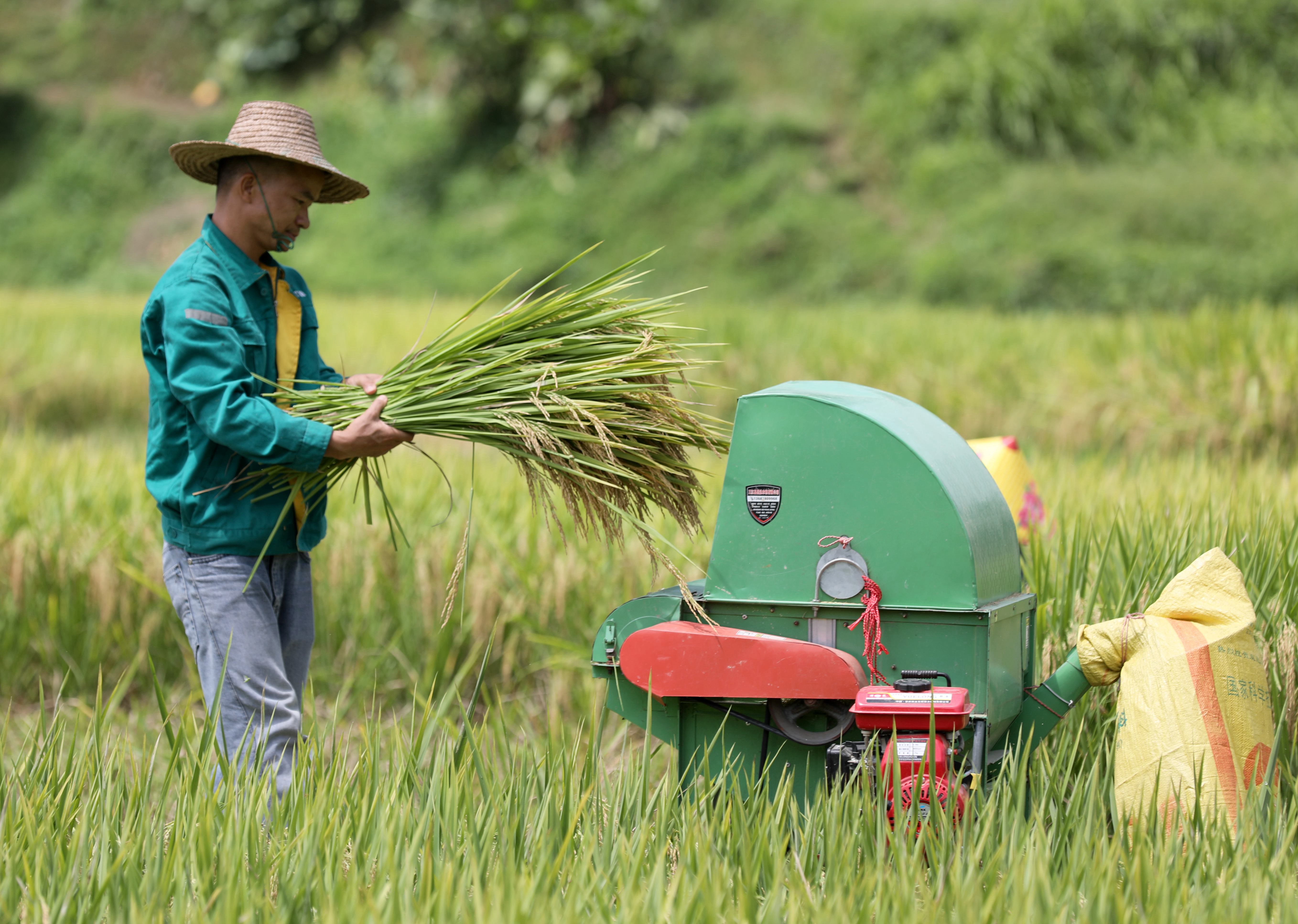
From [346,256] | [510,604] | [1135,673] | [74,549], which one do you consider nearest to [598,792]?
[1135,673]

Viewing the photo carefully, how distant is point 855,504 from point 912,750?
0.44m

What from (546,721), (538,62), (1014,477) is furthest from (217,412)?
(538,62)

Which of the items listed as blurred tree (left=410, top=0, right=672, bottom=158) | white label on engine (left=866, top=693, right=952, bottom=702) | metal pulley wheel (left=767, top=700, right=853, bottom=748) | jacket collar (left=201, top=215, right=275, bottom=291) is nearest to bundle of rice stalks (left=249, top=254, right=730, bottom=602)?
jacket collar (left=201, top=215, right=275, bottom=291)

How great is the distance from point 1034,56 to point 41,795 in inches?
562

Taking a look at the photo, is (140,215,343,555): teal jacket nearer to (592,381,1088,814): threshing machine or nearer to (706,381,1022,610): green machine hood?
(592,381,1088,814): threshing machine

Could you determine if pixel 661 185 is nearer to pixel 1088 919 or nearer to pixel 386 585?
pixel 386 585

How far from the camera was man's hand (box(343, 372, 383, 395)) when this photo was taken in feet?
8.21

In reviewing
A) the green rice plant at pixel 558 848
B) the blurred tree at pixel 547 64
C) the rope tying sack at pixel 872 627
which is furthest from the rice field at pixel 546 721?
the blurred tree at pixel 547 64

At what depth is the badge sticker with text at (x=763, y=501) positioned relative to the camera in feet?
7.38

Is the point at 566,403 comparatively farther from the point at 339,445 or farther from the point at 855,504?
the point at 855,504

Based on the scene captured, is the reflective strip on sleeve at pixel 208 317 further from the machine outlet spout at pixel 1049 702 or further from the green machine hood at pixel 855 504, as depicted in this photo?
the machine outlet spout at pixel 1049 702

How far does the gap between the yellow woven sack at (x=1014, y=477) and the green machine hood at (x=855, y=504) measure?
0.86 m

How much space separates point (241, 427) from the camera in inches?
90.4

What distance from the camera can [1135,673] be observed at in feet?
7.13
